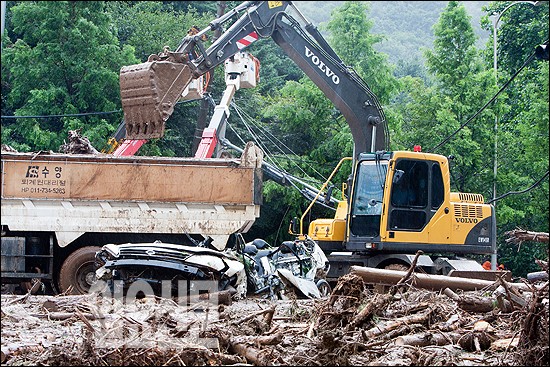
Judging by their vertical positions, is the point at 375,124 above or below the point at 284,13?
below

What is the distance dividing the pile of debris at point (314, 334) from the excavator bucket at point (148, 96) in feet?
18.2

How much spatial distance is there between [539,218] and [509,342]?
1178 centimetres

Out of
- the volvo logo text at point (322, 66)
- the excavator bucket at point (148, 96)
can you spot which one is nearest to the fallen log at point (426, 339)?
the excavator bucket at point (148, 96)

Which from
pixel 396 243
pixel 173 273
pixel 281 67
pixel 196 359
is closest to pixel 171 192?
pixel 173 273

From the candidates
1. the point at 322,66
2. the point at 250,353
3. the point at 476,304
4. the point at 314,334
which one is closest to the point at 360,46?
the point at 322,66

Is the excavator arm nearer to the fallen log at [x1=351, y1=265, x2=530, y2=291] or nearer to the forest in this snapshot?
the forest

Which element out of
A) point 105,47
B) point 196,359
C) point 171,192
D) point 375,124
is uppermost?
point 105,47

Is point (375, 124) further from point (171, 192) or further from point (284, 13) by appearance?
point (171, 192)

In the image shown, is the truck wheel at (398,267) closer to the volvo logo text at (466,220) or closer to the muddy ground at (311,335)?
the volvo logo text at (466,220)

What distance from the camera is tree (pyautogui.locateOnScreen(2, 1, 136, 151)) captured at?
17.2 meters

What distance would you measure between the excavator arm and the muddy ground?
617 centimetres

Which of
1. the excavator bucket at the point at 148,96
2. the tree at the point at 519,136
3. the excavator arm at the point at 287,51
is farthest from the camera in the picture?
the tree at the point at 519,136

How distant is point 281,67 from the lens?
32.3 meters

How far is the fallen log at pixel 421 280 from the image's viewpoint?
11586 millimetres
